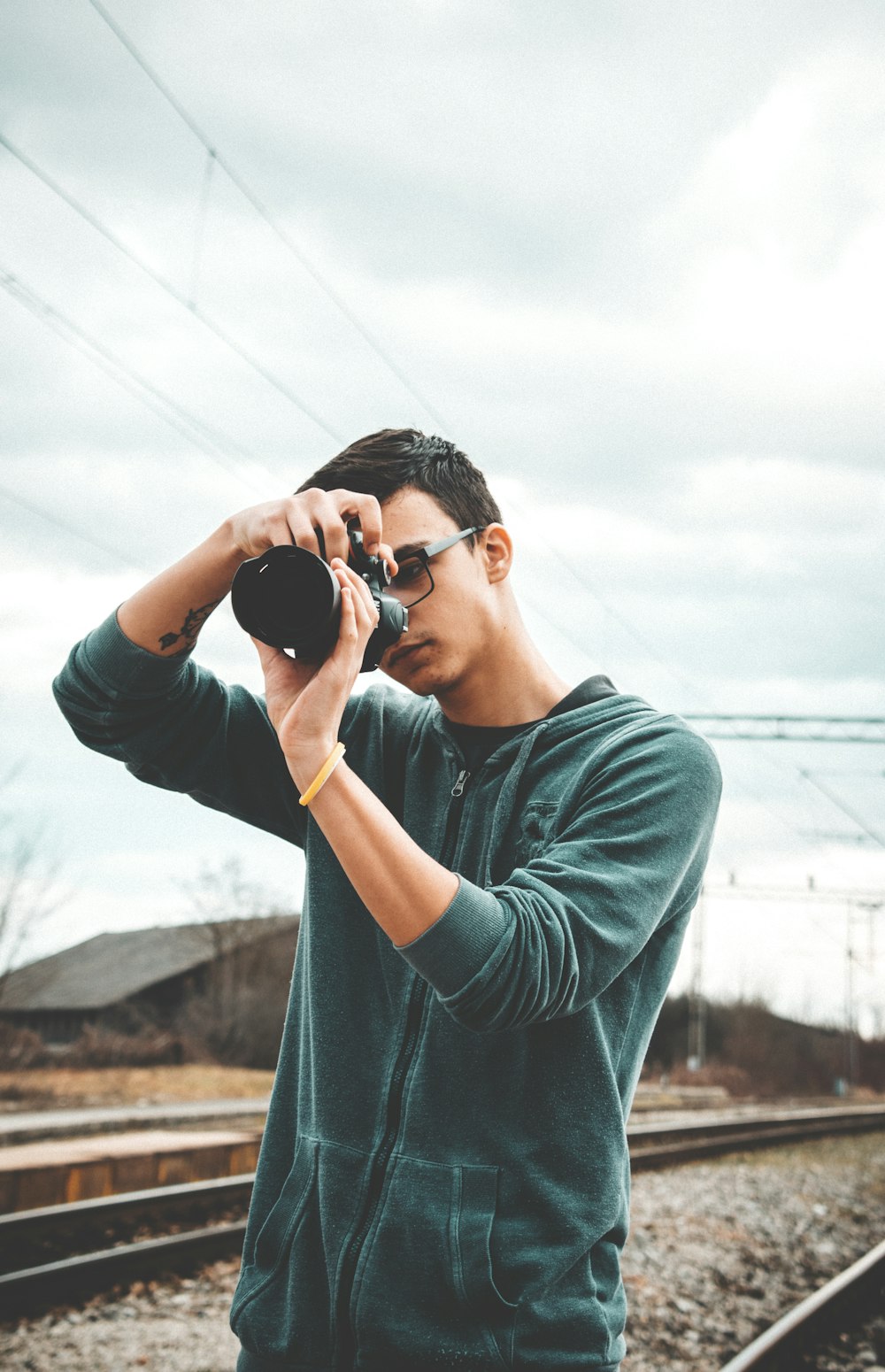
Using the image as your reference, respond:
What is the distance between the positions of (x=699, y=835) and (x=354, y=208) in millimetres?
6233

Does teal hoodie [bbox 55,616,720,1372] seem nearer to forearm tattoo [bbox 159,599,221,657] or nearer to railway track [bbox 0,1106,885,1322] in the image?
forearm tattoo [bbox 159,599,221,657]

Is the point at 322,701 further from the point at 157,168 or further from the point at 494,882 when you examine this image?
the point at 157,168

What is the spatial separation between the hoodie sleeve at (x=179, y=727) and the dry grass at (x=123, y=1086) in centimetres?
1225

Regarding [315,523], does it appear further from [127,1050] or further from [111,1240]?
[127,1050]

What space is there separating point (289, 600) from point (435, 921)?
1.52ft

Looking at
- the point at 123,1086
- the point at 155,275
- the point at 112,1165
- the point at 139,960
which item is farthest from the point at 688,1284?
the point at 139,960

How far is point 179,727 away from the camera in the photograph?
5.63ft

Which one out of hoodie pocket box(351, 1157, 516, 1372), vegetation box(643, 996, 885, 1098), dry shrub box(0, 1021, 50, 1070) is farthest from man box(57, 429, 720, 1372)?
vegetation box(643, 996, 885, 1098)

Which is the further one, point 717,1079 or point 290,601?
point 717,1079

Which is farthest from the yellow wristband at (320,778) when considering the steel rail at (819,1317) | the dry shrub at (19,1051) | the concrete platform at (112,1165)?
the dry shrub at (19,1051)

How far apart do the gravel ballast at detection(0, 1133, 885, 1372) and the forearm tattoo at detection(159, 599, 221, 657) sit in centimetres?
313

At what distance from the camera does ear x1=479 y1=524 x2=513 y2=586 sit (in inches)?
70.6

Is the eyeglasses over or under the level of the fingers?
over

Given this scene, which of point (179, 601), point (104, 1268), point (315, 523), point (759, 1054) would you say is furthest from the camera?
point (759, 1054)
